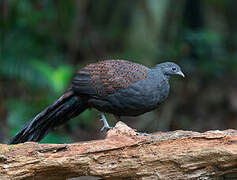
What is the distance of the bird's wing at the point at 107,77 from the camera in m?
4.66

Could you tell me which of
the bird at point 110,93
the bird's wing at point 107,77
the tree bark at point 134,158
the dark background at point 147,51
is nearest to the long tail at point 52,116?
the bird at point 110,93

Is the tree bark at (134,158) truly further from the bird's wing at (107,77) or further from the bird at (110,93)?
the bird's wing at (107,77)

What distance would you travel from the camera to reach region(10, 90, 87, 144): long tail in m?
4.71

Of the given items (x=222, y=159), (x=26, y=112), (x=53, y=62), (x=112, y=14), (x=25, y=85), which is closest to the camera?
(x=222, y=159)

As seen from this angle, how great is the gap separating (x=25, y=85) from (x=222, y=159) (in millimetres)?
5279

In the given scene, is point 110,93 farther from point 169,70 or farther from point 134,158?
point 134,158

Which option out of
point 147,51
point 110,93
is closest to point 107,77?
point 110,93

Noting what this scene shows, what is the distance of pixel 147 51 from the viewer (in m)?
8.90

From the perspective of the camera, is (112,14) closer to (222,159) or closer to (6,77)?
(6,77)

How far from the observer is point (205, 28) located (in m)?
9.98

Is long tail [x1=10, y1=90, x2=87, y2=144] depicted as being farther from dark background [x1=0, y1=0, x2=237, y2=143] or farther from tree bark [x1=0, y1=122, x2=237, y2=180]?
dark background [x1=0, y1=0, x2=237, y2=143]

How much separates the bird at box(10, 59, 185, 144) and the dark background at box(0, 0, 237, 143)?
2700 millimetres

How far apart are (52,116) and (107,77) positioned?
33.4 inches

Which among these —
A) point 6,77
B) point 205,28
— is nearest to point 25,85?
point 6,77
